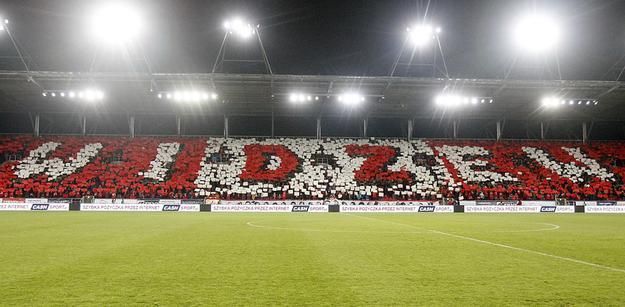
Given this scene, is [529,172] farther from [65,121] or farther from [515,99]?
[65,121]

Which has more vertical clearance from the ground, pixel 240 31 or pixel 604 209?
pixel 240 31

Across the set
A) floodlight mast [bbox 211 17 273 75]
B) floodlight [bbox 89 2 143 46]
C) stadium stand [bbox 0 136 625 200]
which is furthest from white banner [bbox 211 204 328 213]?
floodlight [bbox 89 2 143 46]

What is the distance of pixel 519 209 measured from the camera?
31.3 metres

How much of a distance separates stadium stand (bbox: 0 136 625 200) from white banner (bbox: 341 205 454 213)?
11.8 ft

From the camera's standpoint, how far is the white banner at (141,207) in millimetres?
29516

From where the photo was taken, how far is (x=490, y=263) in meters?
7.70

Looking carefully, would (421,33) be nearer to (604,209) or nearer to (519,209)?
(519,209)

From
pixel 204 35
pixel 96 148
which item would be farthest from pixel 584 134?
pixel 96 148

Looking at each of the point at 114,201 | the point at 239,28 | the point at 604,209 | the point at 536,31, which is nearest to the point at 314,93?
the point at 239,28

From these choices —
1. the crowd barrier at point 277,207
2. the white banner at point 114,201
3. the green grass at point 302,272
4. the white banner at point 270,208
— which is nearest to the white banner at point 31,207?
the crowd barrier at point 277,207

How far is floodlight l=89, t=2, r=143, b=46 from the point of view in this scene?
2411 cm

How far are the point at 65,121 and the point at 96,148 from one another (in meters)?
6.12

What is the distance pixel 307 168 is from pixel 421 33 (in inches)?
624

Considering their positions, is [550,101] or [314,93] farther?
[550,101]
